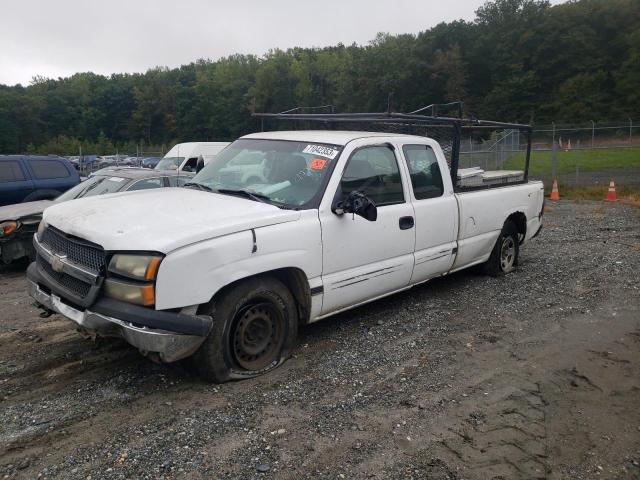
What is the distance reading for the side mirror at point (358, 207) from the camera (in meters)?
4.32

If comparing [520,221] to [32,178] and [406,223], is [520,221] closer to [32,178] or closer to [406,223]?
[406,223]

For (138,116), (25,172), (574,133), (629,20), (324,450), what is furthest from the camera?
(138,116)

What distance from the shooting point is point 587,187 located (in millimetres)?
18234

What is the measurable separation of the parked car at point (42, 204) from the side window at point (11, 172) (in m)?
2.29

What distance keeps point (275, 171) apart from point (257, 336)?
1.48m

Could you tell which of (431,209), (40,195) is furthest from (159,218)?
(40,195)

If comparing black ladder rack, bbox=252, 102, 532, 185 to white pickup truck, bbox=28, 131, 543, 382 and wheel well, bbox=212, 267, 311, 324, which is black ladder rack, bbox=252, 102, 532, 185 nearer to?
white pickup truck, bbox=28, 131, 543, 382

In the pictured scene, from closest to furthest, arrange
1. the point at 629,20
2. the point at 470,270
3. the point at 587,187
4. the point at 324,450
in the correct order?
1. the point at 324,450
2. the point at 470,270
3. the point at 587,187
4. the point at 629,20

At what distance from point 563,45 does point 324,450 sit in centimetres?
7786

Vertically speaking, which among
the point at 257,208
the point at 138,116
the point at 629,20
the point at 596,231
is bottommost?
the point at 596,231

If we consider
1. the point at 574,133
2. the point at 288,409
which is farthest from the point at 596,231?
the point at 574,133

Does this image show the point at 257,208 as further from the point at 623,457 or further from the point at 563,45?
the point at 563,45

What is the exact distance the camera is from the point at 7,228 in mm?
7332

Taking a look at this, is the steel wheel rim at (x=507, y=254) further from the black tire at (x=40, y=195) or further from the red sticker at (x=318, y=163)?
the black tire at (x=40, y=195)
